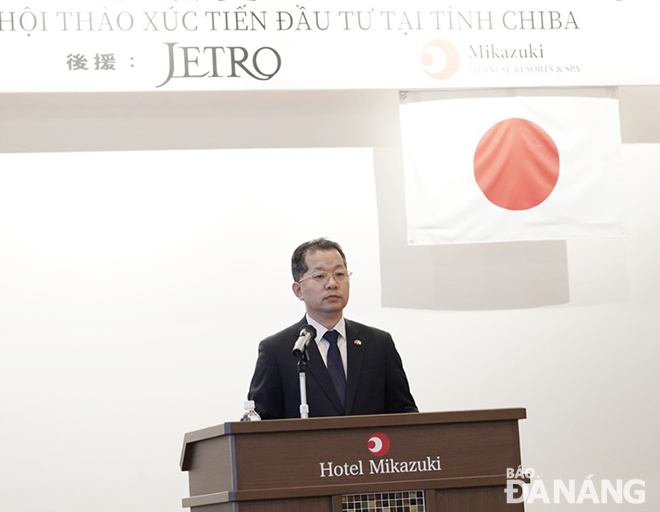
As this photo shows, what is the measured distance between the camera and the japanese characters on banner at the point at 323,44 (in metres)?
4.82

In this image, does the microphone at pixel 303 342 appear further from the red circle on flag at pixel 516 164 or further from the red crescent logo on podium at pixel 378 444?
the red circle on flag at pixel 516 164

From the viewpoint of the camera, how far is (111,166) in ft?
17.0

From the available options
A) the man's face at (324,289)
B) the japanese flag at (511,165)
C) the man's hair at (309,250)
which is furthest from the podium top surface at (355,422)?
the japanese flag at (511,165)

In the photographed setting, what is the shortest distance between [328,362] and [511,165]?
77.5 inches

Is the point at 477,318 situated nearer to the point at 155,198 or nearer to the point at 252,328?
the point at 252,328

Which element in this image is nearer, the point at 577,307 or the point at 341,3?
the point at 341,3

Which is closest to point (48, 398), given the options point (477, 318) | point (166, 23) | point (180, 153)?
point (180, 153)

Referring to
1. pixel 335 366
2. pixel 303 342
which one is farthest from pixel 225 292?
pixel 303 342

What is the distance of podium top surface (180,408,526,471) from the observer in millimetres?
2857

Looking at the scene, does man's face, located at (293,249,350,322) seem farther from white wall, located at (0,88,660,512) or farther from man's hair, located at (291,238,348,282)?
white wall, located at (0,88,660,512)

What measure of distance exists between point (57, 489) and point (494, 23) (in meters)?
3.23

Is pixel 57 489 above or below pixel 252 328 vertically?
below

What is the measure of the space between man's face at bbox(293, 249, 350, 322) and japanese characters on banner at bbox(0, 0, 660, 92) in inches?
52.8

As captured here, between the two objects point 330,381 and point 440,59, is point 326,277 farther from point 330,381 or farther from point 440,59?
point 440,59
